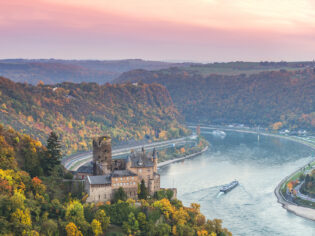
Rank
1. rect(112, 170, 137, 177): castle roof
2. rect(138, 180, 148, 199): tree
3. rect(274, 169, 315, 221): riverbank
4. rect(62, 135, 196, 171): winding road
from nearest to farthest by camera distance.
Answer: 1. rect(112, 170, 137, 177): castle roof
2. rect(138, 180, 148, 199): tree
3. rect(274, 169, 315, 221): riverbank
4. rect(62, 135, 196, 171): winding road

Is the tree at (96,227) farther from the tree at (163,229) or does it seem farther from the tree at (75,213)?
the tree at (163,229)

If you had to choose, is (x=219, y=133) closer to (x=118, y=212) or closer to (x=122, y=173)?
(x=122, y=173)

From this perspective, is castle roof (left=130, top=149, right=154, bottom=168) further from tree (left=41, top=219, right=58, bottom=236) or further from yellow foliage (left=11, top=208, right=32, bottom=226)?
yellow foliage (left=11, top=208, right=32, bottom=226)

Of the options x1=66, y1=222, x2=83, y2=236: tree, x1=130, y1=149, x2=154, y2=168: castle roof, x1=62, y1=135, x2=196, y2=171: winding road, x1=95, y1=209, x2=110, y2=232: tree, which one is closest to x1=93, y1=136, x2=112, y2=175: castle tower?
x1=130, y1=149, x2=154, y2=168: castle roof

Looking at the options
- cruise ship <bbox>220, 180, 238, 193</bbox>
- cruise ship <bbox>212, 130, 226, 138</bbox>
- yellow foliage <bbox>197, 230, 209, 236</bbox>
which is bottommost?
cruise ship <bbox>212, 130, 226, 138</bbox>

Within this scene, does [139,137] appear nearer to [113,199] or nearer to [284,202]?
[284,202]
